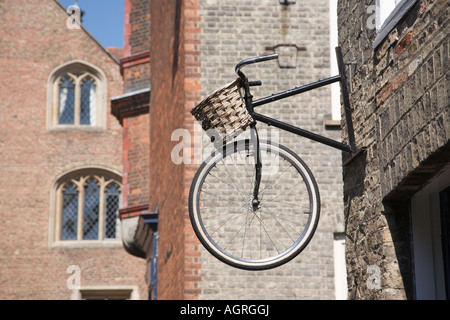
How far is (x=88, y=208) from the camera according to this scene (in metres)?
27.6

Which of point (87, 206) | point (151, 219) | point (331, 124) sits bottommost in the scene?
point (151, 219)

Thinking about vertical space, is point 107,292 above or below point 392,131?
below

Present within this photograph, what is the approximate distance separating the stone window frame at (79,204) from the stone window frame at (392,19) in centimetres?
2097

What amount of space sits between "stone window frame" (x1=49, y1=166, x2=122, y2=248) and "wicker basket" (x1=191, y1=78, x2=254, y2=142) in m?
21.1

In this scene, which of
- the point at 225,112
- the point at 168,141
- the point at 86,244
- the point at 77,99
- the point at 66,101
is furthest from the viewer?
the point at 77,99

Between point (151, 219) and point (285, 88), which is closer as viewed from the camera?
point (285, 88)

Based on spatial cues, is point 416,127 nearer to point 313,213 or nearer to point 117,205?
point 313,213

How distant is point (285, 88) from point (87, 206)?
16.6 meters

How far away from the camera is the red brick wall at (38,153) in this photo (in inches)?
1020

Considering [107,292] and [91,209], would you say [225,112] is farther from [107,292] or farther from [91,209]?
[91,209]

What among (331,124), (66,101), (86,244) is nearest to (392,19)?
(331,124)

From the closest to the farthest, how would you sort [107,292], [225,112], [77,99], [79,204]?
[225,112]
[107,292]
[79,204]
[77,99]

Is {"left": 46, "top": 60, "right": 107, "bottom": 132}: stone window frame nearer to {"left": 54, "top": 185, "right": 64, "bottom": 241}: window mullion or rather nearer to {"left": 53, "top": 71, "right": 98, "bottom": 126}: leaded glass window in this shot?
{"left": 53, "top": 71, "right": 98, "bottom": 126}: leaded glass window

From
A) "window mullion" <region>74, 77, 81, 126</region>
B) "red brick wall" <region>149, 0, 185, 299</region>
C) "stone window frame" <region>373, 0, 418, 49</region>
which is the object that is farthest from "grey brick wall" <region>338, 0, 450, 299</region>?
"window mullion" <region>74, 77, 81, 126</region>
